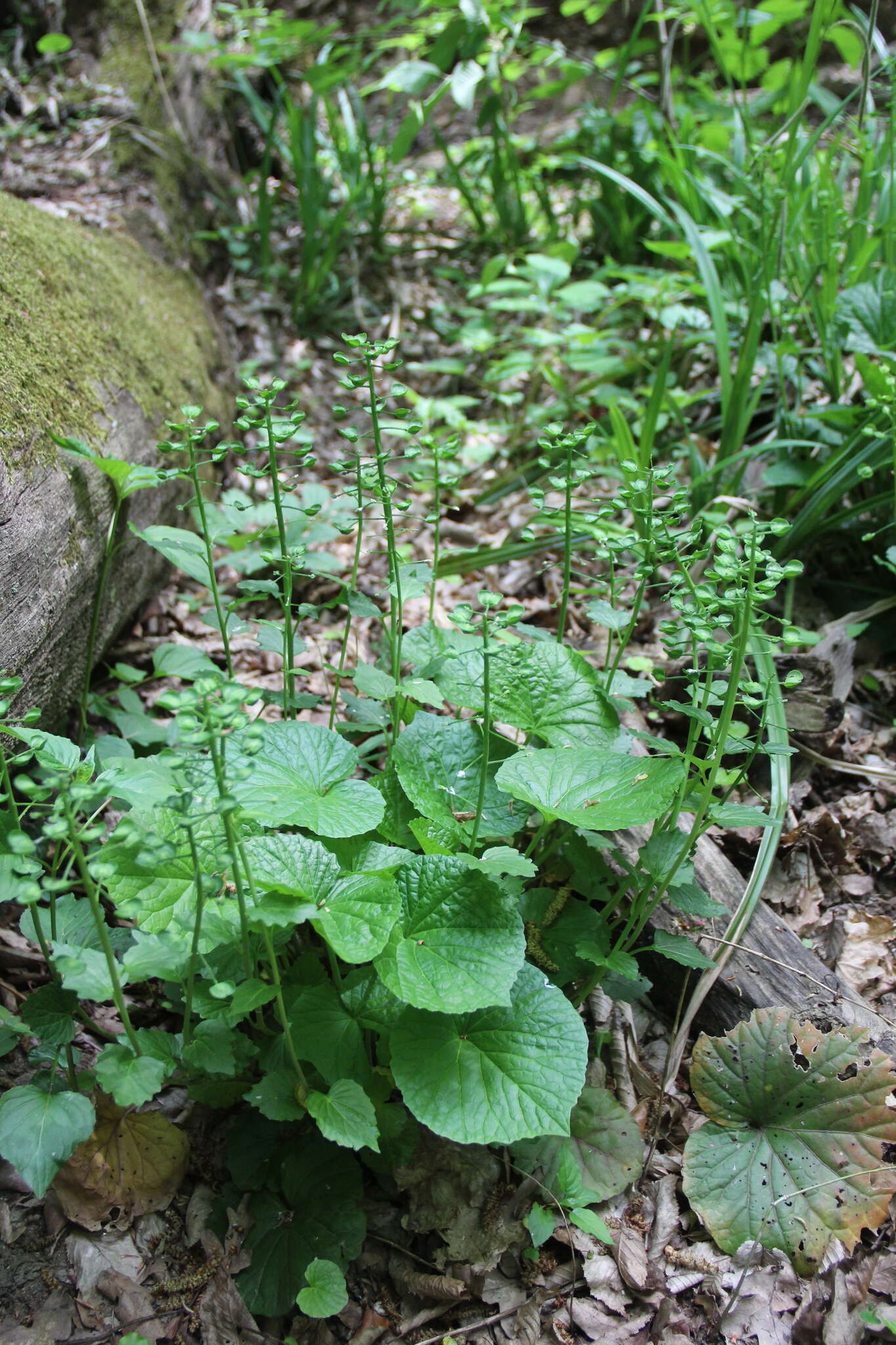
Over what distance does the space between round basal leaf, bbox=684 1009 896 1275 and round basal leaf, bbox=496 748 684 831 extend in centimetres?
47

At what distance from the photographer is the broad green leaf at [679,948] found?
1.39 metres

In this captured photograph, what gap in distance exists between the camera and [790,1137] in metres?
1.40

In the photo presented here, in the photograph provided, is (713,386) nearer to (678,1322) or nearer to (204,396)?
(204,396)

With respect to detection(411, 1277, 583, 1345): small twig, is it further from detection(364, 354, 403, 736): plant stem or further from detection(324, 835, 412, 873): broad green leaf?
detection(364, 354, 403, 736): plant stem

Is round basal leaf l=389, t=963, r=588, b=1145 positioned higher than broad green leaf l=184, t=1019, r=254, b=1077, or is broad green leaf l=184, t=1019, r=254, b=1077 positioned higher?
broad green leaf l=184, t=1019, r=254, b=1077

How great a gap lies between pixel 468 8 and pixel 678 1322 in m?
4.12

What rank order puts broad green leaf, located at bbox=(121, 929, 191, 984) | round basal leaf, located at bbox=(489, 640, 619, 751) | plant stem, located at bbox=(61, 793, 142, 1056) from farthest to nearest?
round basal leaf, located at bbox=(489, 640, 619, 751) → broad green leaf, located at bbox=(121, 929, 191, 984) → plant stem, located at bbox=(61, 793, 142, 1056)

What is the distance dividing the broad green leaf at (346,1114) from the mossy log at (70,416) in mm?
923

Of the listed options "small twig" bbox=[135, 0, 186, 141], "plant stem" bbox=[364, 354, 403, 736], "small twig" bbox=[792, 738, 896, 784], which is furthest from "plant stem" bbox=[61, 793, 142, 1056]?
"small twig" bbox=[135, 0, 186, 141]

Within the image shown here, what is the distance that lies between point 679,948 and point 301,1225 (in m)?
0.75

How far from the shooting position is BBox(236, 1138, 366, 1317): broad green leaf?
50.0 inches

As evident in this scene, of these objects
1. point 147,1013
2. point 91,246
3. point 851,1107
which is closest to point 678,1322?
point 851,1107

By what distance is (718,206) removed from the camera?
260 centimetres

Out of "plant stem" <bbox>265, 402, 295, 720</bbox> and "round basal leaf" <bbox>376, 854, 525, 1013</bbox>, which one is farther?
"plant stem" <bbox>265, 402, 295, 720</bbox>
